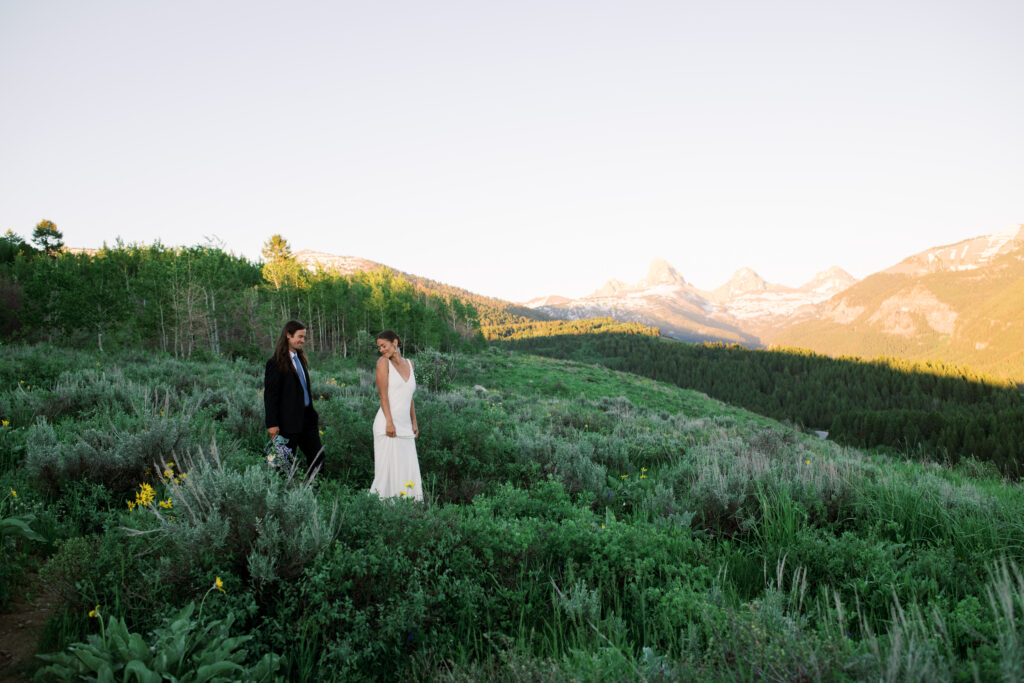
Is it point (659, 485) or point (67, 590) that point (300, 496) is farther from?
point (659, 485)

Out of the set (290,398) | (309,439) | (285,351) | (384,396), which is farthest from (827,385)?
(285,351)

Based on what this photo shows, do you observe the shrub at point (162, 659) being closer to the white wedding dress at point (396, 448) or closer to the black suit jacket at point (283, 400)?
the white wedding dress at point (396, 448)

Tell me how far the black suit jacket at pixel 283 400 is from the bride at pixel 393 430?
1008 millimetres


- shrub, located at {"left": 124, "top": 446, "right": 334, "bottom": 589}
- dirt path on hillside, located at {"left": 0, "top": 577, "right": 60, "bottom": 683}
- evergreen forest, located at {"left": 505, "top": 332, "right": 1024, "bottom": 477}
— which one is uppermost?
shrub, located at {"left": 124, "top": 446, "right": 334, "bottom": 589}

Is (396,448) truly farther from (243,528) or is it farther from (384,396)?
(243,528)

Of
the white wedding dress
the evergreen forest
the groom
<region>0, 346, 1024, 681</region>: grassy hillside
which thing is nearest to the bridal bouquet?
the groom

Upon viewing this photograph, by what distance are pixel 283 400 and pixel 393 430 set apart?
4.82ft

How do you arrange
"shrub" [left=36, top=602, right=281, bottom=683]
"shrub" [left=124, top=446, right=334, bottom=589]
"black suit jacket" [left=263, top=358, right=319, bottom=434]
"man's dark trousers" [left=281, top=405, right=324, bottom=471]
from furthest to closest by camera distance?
1. "man's dark trousers" [left=281, top=405, right=324, bottom=471]
2. "black suit jacket" [left=263, top=358, right=319, bottom=434]
3. "shrub" [left=124, top=446, right=334, bottom=589]
4. "shrub" [left=36, top=602, right=281, bottom=683]

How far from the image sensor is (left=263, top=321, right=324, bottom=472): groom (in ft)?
19.5

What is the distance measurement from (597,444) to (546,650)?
562cm

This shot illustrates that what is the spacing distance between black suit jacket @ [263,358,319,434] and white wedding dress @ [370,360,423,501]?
1.01 meters

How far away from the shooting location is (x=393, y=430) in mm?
5957

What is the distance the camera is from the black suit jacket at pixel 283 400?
5925 mm

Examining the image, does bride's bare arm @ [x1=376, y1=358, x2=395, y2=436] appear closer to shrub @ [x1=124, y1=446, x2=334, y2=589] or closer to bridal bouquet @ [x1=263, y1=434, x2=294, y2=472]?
bridal bouquet @ [x1=263, y1=434, x2=294, y2=472]
